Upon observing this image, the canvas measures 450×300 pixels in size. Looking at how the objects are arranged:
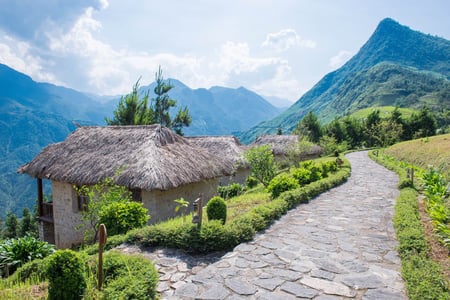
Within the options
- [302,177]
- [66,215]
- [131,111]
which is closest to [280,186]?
[302,177]

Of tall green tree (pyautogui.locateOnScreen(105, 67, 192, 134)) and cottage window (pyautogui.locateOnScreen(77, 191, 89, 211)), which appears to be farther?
tall green tree (pyautogui.locateOnScreen(105, 67, 192, 134))

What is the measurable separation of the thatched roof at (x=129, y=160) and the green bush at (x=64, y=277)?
235 inches

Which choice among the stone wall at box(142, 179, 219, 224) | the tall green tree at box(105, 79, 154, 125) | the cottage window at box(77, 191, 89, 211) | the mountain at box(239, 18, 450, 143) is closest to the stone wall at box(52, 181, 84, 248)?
the cottage window at box(77, 191, 89, 211)

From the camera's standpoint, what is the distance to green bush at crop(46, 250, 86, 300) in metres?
3.43

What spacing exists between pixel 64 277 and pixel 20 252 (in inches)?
148

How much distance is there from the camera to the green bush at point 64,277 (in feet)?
11.2

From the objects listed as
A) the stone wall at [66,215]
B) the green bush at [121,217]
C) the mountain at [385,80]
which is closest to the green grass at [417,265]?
the green bush at [121,217]

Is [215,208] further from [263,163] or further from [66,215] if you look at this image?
[66,215]

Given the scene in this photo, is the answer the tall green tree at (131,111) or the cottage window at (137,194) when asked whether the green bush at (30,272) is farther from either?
the tall green tree at (131,111)

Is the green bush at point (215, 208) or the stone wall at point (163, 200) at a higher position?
the green bush at point (215, 208)

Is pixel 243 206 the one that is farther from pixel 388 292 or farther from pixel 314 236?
pixel 388 292

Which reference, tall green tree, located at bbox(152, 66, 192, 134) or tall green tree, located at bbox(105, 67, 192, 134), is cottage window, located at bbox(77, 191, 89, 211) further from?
tall green tree, located at bbox(152, 66, 192, 134)

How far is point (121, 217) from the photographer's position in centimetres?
700

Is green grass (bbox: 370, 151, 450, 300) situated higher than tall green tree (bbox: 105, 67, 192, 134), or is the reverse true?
tall green tree (bbox: 105, 67, 192, 134)
